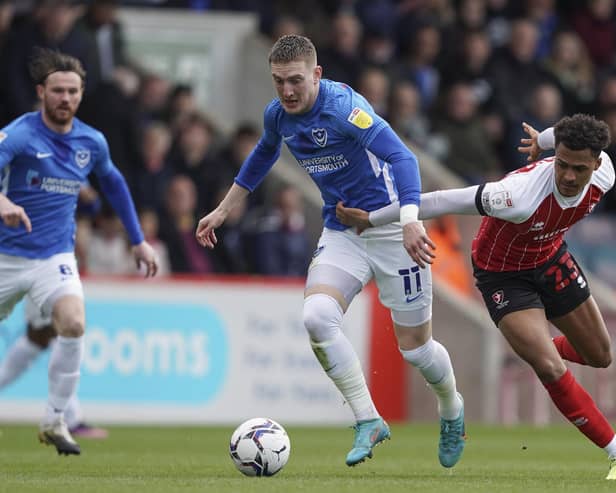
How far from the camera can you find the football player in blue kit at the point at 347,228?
8.73 metres

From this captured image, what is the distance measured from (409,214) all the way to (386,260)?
0.86m

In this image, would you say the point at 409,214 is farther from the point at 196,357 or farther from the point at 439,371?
the point at 196,357

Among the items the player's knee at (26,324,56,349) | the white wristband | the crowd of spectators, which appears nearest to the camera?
the white wristband

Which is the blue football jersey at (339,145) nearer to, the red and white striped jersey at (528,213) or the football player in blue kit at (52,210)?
the red and white striped jersey at (528,213)

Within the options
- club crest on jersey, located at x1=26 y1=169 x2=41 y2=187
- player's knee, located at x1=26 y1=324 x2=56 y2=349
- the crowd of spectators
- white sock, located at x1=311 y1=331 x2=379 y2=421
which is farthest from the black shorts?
the crowd of spectators

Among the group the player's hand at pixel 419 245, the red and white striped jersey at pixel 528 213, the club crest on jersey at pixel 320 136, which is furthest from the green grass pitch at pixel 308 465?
the club crest on jersey at pixel 320 136

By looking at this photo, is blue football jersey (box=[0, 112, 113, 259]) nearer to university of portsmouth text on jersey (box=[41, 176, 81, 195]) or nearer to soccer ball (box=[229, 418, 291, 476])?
university of portsmouth text on jersey (box=[41, 176, 81, 195])

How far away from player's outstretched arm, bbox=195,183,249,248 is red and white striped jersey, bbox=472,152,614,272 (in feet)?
5.24

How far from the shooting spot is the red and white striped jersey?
8578 mm

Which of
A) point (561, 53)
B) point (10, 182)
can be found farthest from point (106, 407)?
point (561, 53)

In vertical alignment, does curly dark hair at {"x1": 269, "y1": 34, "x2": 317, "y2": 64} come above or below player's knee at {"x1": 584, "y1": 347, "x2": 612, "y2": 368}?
above

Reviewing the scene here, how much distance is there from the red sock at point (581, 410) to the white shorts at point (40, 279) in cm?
356

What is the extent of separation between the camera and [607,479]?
8.79m

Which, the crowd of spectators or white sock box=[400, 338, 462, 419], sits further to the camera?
Result: the crowd of spectators
